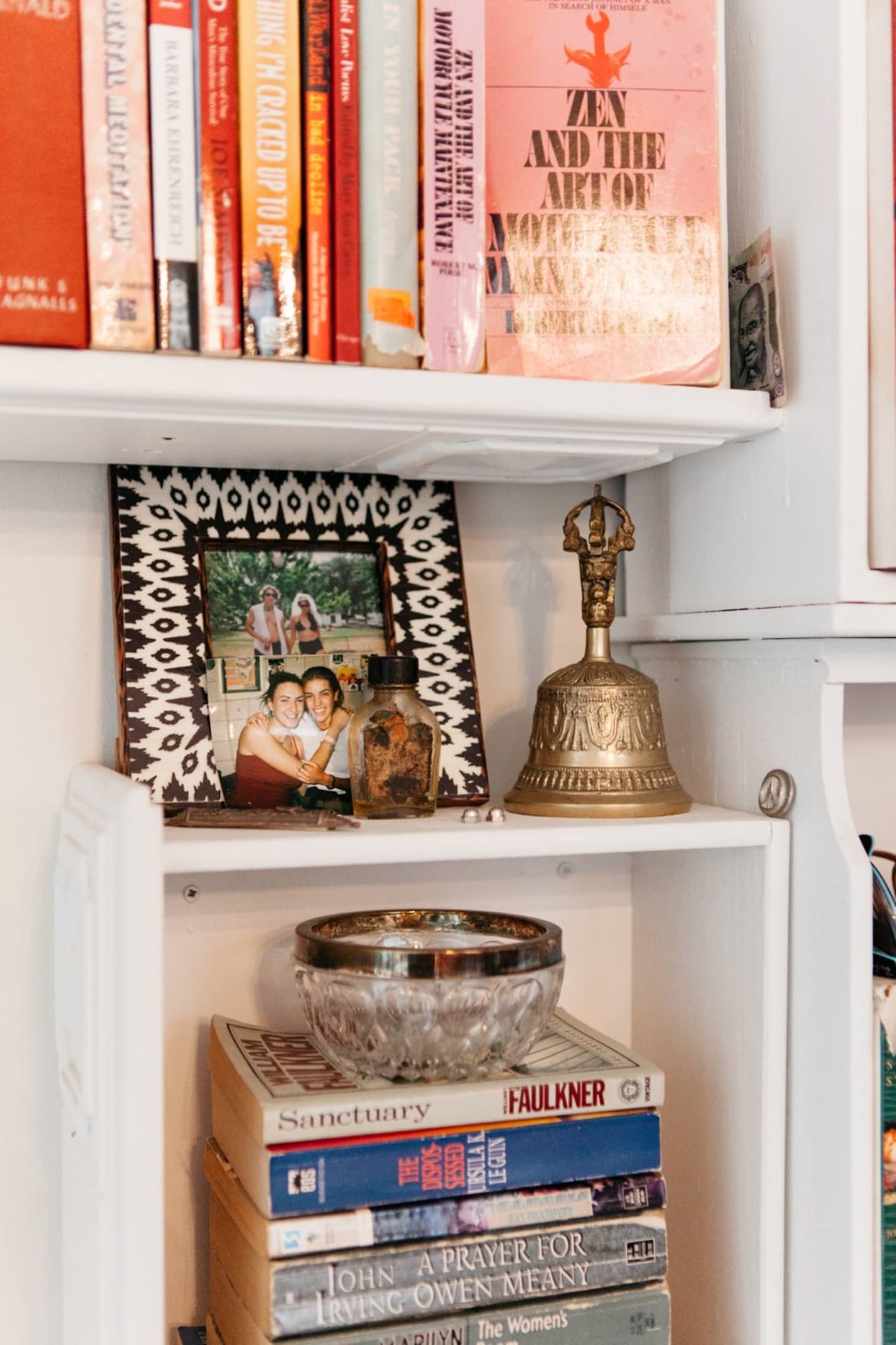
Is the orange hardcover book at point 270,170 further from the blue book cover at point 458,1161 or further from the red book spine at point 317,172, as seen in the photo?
the blue book cover at point 458,1161

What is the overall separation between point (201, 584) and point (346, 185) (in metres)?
0.28

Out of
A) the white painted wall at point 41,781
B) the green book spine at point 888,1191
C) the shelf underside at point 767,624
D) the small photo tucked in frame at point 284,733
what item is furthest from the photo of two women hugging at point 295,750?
the green book spine at point 888,1191

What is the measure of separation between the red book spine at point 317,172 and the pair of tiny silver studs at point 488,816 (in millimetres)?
271

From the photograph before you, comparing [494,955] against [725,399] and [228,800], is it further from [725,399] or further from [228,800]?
[725,399]

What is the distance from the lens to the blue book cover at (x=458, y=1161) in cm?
69

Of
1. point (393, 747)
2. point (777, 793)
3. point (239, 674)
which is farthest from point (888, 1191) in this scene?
point (239, 674)

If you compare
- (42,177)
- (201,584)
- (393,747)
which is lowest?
(393,747)

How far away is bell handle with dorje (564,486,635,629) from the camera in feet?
2.76

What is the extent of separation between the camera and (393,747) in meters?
0.78

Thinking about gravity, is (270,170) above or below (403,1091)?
above

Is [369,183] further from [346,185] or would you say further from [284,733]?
[284,733]

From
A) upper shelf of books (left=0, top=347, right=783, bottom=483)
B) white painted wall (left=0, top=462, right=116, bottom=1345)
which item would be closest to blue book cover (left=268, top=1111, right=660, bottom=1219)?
white painted wall (left=0, top=462, right=116, bottom=1345)

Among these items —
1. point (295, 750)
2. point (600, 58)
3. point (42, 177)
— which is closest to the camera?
point (42, 177)

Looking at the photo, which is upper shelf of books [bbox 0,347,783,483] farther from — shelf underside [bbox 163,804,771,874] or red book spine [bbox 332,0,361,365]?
shelf underside [bbox 163,804,771,874]
